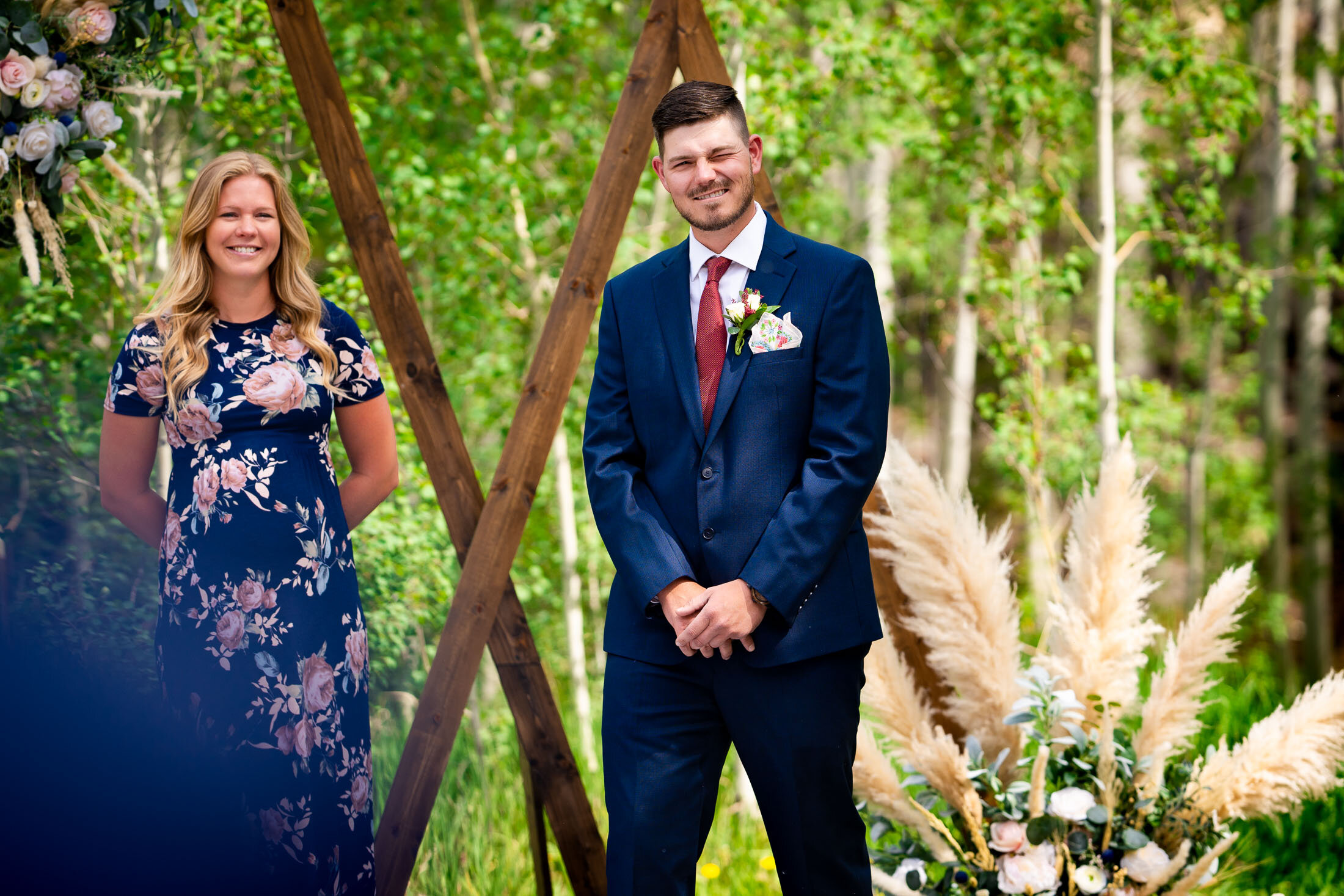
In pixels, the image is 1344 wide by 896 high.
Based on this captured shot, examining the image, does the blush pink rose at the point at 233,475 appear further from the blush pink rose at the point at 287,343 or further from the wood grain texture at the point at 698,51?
the wood grain texture at the point at 698,51

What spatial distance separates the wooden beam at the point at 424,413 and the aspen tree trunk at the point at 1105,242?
93.2 inches

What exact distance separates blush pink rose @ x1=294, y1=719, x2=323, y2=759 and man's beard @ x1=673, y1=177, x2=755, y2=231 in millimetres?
1114

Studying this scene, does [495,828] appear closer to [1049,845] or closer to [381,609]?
[381,609]

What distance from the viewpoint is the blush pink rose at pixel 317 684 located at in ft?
6.07

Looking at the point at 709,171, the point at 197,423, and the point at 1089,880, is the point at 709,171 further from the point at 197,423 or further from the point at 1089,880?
the point at 1089,880

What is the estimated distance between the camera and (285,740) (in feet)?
5.98

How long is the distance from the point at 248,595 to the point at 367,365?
0.50 meters

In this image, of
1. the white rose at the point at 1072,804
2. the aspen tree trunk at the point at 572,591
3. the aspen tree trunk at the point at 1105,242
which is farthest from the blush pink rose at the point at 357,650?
the aspen tree trunk at the point at 1105,242

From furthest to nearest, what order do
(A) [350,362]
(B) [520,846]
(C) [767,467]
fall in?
(B) [520,846]
(A) [350,362]
(C) [767,467]

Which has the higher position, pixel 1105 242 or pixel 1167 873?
pixel 1105 242

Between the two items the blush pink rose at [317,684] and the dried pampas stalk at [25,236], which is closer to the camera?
the blush pink rose at [317,684]

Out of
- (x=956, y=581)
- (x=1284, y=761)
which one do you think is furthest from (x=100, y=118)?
(x=1284, y=761)

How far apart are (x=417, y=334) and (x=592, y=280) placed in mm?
409

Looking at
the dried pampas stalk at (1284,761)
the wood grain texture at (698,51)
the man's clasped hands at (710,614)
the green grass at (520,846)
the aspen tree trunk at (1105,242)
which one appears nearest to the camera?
the man's clasped hands at (710,614)
